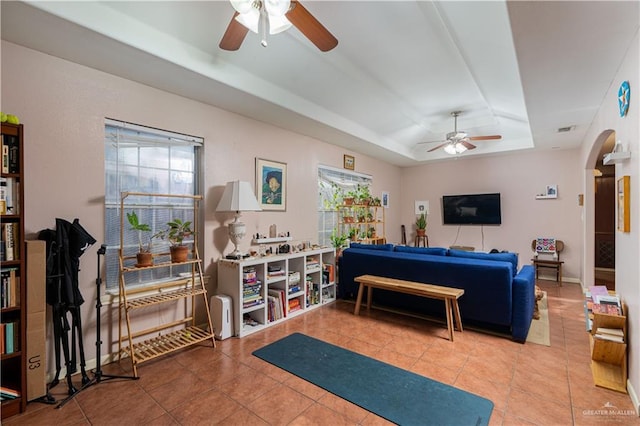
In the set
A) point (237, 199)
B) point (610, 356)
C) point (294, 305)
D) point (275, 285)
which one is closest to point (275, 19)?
point (237, 199)

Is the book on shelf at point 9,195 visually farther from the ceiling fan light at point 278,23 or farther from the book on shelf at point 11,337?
the ceiling fan light at point 278,23

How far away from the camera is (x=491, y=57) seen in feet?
9.93

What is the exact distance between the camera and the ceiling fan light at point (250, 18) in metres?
1.73

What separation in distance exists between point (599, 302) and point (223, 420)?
115 inches

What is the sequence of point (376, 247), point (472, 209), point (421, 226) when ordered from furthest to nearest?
point (421, 226)
point (472, 209)
point (376, 247)

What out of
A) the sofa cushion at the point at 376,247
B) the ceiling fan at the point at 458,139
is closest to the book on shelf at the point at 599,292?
the sofa cushion at the point at 376,247

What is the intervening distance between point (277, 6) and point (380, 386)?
102 inches

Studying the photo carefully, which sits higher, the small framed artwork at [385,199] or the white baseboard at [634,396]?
the small framed artwork at [385,199]

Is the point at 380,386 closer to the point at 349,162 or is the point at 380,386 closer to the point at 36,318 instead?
the point at 36,318

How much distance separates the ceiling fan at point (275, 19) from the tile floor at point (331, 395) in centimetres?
236

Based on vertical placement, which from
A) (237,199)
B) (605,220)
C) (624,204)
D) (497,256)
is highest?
(237,199)

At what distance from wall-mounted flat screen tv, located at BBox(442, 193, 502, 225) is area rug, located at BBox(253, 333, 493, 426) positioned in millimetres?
4787

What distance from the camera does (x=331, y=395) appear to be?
2.17 m

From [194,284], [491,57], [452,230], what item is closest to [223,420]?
[194,284]
